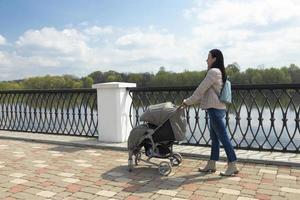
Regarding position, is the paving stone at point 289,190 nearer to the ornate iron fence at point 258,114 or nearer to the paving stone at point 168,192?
the paving stone at point 168,192

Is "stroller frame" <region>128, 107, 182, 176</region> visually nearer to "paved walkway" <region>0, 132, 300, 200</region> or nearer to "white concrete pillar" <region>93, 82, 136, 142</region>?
"paved walkway" <region>0, 132, 300, 200</region>

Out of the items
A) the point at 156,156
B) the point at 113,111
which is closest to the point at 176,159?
the point at 156,156

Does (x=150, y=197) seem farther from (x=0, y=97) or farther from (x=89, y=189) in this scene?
(x=0, y=97)

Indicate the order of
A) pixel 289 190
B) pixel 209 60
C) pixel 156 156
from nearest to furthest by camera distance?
pixel 289 190 → pixel 209 60 → pixel 156 156

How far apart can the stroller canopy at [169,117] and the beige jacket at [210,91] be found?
24 centimetres

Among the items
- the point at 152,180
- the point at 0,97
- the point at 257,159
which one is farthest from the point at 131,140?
the point at 0,97

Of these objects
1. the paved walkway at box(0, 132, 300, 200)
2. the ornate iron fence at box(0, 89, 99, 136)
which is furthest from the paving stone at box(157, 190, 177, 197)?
the ornate iron fence at box(0, 89, 99, 136)

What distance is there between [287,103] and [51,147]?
14.1ft

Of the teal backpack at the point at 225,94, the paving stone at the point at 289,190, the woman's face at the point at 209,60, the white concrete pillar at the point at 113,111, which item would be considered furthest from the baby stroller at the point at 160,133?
the white concrete pillar at the point at 113,111

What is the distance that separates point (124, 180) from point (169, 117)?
39.5 inches

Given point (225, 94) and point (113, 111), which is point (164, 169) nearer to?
point (225, 94)

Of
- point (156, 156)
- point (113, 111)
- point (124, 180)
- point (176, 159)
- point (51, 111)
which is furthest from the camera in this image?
point (51, 111)

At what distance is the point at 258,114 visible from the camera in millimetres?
5844

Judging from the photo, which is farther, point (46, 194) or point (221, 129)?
Result: point (221, 129)
